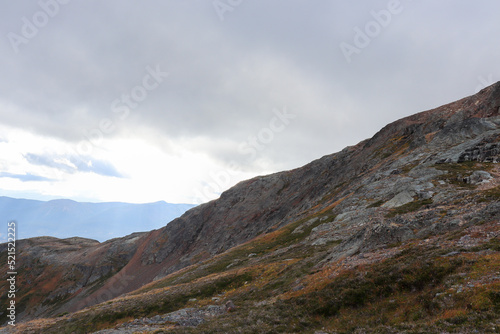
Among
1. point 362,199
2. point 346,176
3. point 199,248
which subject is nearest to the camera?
point 362,199

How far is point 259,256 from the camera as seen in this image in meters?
52.4

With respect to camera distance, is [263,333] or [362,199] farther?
[362,199]

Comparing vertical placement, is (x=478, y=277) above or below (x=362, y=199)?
below

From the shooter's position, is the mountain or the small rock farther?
the small rock

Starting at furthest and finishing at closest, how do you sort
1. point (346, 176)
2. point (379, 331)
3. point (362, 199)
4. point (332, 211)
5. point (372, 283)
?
point (346, 176) → point (332, 211) → point (362, 199) → point (372, 283) → point (379, 331)

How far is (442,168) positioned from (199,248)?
3868 inches

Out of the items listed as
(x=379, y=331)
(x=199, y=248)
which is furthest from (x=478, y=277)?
(x=199, y=248)

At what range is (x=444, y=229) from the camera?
1035 inches

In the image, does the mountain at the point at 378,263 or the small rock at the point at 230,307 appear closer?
the mountain at the point at 378,263

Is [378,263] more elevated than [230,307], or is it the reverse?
[378,263]

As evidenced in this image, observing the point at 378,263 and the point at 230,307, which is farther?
the point at 230,307

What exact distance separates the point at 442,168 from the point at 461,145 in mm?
12515

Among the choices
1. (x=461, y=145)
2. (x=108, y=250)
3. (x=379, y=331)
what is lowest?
(x=379, y=331)

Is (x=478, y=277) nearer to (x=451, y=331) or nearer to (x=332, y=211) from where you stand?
(x=451, y=331)
